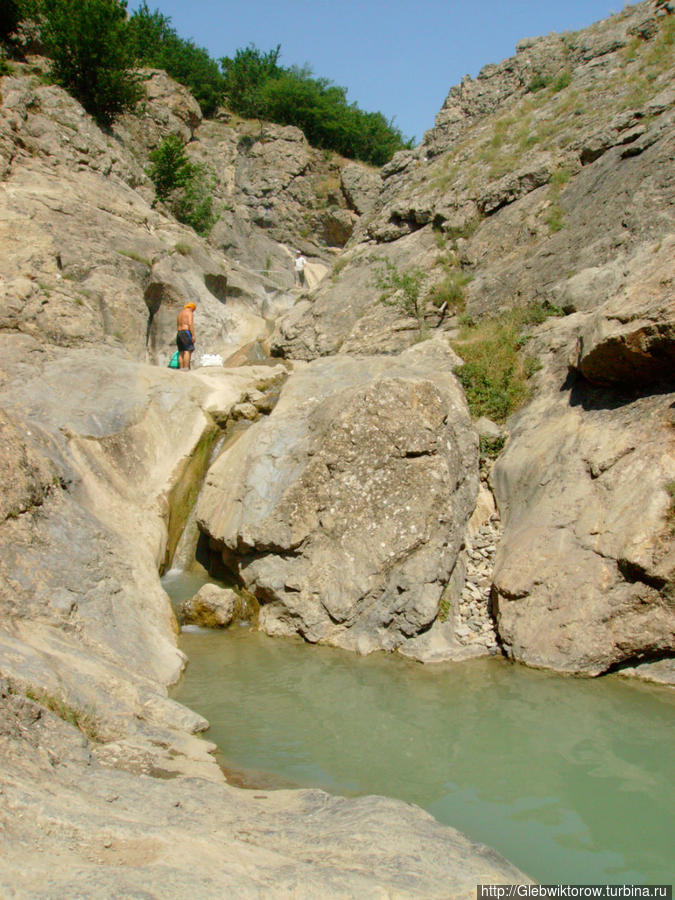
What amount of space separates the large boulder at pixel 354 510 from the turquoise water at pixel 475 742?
56cm

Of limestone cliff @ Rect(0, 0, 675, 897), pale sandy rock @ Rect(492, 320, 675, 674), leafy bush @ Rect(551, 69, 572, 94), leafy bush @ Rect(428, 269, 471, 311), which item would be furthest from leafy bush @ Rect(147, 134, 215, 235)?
pale sandy rock @ Rect(492, 320, 675, 674)

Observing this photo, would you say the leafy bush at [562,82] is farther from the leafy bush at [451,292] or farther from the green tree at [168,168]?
the green tree at [168,168]

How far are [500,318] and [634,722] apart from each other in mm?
7888

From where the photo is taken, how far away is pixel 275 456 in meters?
9.55

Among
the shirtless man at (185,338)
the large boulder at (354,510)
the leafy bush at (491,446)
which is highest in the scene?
the shirtless man at (185,338)

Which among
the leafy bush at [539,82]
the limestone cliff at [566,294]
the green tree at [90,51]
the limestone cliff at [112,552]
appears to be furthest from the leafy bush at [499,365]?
the green tree at [90,51]

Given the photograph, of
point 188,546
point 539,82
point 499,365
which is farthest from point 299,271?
point 188,546

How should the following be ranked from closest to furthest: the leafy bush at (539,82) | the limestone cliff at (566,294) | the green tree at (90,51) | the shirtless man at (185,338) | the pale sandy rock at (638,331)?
the limestone cliff at (566,294), the pale sandy rock at (638,331), the shirtless man at (185,338), the leafy bush at (539,82), the green tree at (90,51)

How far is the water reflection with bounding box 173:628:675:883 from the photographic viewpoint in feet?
14.6

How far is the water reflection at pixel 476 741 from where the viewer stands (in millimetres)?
4445

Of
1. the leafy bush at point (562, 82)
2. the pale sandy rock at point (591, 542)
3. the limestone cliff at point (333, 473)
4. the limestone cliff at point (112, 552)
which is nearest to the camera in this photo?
the limestone cliff at point (112, 552)

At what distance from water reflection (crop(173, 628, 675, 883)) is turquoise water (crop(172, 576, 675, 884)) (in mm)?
13

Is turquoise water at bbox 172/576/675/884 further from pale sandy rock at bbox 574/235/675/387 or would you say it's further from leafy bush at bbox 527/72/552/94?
leafy bush at bbox 527/72/552/94

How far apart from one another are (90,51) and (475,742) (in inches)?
921
